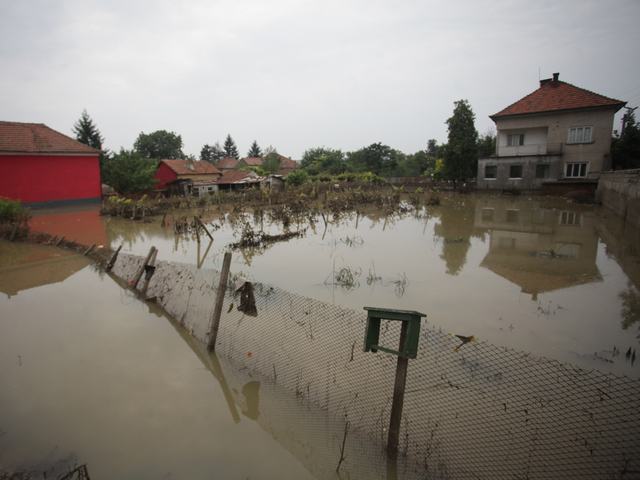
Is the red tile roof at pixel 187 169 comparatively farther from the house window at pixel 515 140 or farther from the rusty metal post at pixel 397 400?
the rusty metal post at pixel 397 400

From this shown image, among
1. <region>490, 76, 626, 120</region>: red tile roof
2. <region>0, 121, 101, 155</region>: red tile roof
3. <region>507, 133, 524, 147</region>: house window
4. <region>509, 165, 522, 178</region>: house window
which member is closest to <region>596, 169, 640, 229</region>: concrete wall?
<region>509, 165, 522, 178</region>: house window

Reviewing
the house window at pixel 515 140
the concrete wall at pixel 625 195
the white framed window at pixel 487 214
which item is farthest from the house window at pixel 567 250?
the house window at pixel 515 140

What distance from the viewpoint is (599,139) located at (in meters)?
24.5

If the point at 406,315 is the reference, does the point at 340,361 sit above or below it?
below

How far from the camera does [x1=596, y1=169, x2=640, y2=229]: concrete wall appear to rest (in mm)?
12031

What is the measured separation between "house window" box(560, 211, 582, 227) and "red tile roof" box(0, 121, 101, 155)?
2940 centimetres

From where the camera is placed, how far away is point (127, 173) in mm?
27000

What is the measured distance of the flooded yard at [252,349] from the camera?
10.9ft

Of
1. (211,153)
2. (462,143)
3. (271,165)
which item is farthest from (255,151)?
(462,143)

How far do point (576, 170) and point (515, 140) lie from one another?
196 inches

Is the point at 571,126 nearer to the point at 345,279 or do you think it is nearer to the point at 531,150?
the point at 531,150

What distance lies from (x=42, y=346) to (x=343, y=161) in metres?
47.4

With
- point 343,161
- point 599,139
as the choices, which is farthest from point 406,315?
point 343,161

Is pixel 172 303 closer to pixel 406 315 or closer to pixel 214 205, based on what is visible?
pixel 406 315
